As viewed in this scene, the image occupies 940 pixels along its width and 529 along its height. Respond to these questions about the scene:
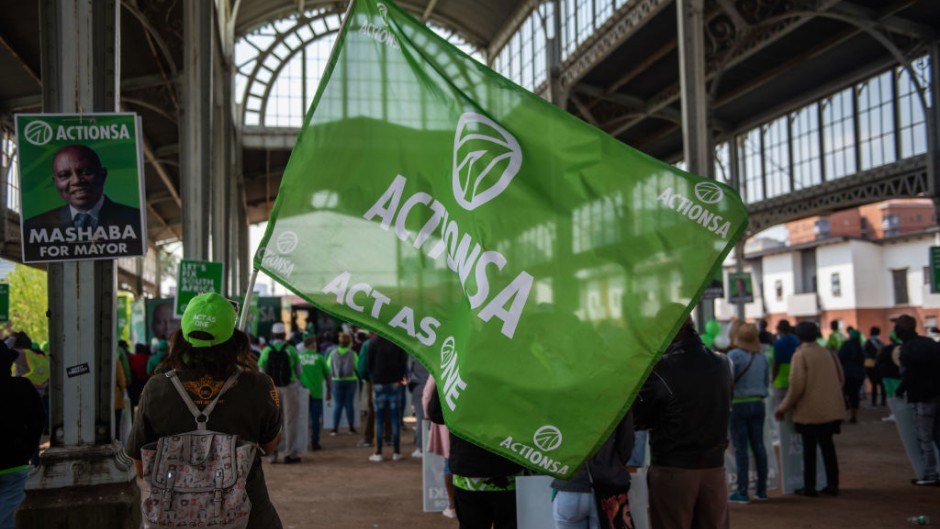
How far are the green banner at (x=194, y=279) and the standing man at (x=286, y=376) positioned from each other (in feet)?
3.70

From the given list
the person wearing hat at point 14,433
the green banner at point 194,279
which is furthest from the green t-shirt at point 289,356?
the person wearing hat at point 14,433

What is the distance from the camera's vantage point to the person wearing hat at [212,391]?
3.41 meters

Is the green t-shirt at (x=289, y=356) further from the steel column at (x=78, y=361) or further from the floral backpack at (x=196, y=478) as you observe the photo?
the floral backpack at (x=196, y=478)

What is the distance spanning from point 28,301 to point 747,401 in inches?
1823

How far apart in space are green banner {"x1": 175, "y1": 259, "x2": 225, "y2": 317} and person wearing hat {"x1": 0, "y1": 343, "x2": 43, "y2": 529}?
6894 millimetres

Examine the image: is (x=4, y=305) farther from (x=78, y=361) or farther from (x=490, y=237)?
(x=490, y=237)

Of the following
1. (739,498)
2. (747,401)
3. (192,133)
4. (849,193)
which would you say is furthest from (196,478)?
(849,193)

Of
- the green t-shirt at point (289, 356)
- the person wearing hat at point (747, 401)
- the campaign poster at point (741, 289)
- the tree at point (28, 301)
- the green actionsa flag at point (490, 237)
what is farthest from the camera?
the tree at point (28, 301)

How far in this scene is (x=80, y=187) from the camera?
5910mm

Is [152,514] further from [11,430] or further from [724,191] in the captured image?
[724,191]

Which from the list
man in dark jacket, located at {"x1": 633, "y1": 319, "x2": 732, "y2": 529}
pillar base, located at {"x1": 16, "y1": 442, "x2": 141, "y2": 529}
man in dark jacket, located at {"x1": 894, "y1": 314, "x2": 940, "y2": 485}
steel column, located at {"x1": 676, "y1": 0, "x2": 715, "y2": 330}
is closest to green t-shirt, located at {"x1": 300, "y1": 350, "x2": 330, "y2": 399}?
pillar base, located at {"x1": 16, "y1": 442, "x2": 141, "y2": 529}

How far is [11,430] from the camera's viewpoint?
490 cm

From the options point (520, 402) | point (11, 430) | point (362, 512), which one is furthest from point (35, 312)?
point (520, 402)

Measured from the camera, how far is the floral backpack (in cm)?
329
